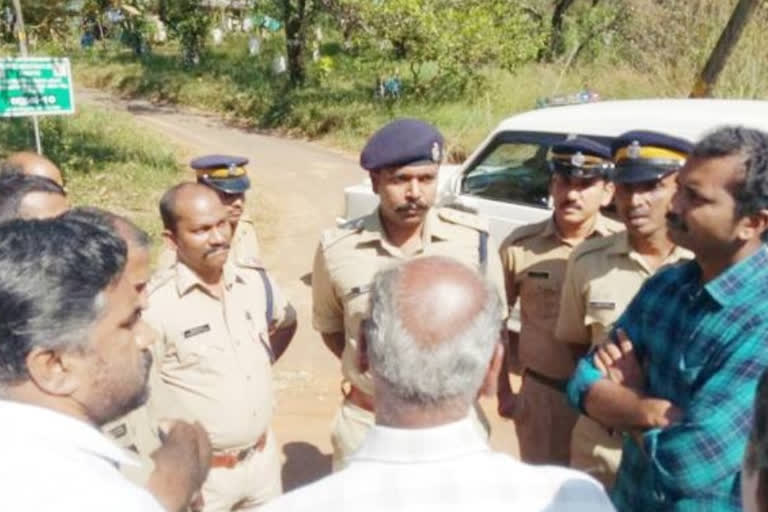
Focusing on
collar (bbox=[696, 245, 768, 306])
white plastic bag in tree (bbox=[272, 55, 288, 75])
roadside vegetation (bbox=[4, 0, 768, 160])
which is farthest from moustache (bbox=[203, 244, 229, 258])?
white plastic bag in tree (bbox=[272, 55, 288, 75])

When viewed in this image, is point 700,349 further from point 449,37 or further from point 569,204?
point 449,37

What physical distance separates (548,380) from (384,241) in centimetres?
88

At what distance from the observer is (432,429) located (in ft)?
5.03

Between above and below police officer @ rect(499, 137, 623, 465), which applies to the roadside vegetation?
below

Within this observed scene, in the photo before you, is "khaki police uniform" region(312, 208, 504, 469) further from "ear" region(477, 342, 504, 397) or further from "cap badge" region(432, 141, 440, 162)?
"ear" region(477, 342, 504, 397)

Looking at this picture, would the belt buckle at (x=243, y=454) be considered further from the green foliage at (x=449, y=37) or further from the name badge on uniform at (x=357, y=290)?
the green foliage at (x=449, y=37)

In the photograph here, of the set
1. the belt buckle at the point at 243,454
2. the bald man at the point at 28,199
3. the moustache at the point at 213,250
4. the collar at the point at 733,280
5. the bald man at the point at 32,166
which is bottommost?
the belt buckle at the point at 243,454

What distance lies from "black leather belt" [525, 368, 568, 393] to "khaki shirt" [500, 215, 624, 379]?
0.05 feet

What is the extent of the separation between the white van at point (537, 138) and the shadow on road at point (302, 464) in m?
1.78

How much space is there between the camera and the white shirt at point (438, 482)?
147cm

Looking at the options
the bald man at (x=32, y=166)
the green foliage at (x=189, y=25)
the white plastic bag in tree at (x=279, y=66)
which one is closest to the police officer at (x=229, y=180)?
the bald man at (x=32, y=166)

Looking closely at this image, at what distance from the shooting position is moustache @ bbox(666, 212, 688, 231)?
7.55ft

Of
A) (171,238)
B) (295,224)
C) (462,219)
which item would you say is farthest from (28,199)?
(295,224)

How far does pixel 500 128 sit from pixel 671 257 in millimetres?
2898
